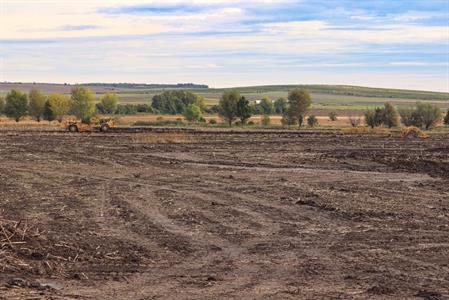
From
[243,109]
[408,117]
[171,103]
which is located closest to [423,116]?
[408,117]

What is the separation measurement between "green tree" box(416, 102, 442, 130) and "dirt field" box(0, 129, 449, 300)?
244ft

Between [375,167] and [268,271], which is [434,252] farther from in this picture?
[375,167]

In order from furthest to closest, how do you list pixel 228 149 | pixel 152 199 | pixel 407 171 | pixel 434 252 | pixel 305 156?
pixel 228 149 < pixel 305 156 < pixel 407 171 < pixel 152 199 < pixel 434 252

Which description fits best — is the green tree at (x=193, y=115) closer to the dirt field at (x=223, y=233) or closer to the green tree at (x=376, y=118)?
the green tree at (x=376, y=118)

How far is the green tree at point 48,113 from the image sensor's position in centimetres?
12050

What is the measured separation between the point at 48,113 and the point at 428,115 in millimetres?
57613

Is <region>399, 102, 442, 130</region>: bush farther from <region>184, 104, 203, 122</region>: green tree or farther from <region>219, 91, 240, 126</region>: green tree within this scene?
<region>184, 104, 203, 122</region>: green tree

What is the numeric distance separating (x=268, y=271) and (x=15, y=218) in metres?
7.03

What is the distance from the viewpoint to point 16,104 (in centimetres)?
11738

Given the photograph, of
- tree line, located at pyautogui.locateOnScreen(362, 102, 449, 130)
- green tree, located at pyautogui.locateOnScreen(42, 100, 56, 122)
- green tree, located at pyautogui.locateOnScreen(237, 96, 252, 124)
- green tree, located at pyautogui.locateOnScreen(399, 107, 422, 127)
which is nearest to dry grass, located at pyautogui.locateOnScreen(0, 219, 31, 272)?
green tree, located at pyautogui.locateOnScreen(237, 96, 252, 124)

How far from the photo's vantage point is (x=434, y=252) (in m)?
13.8

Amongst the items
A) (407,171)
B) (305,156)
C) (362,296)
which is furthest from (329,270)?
(305,156)

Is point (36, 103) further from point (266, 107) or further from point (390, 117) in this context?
point (266, 107)

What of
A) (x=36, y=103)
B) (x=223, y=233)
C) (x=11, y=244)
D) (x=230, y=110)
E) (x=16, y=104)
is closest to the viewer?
(x=11, y=244)
